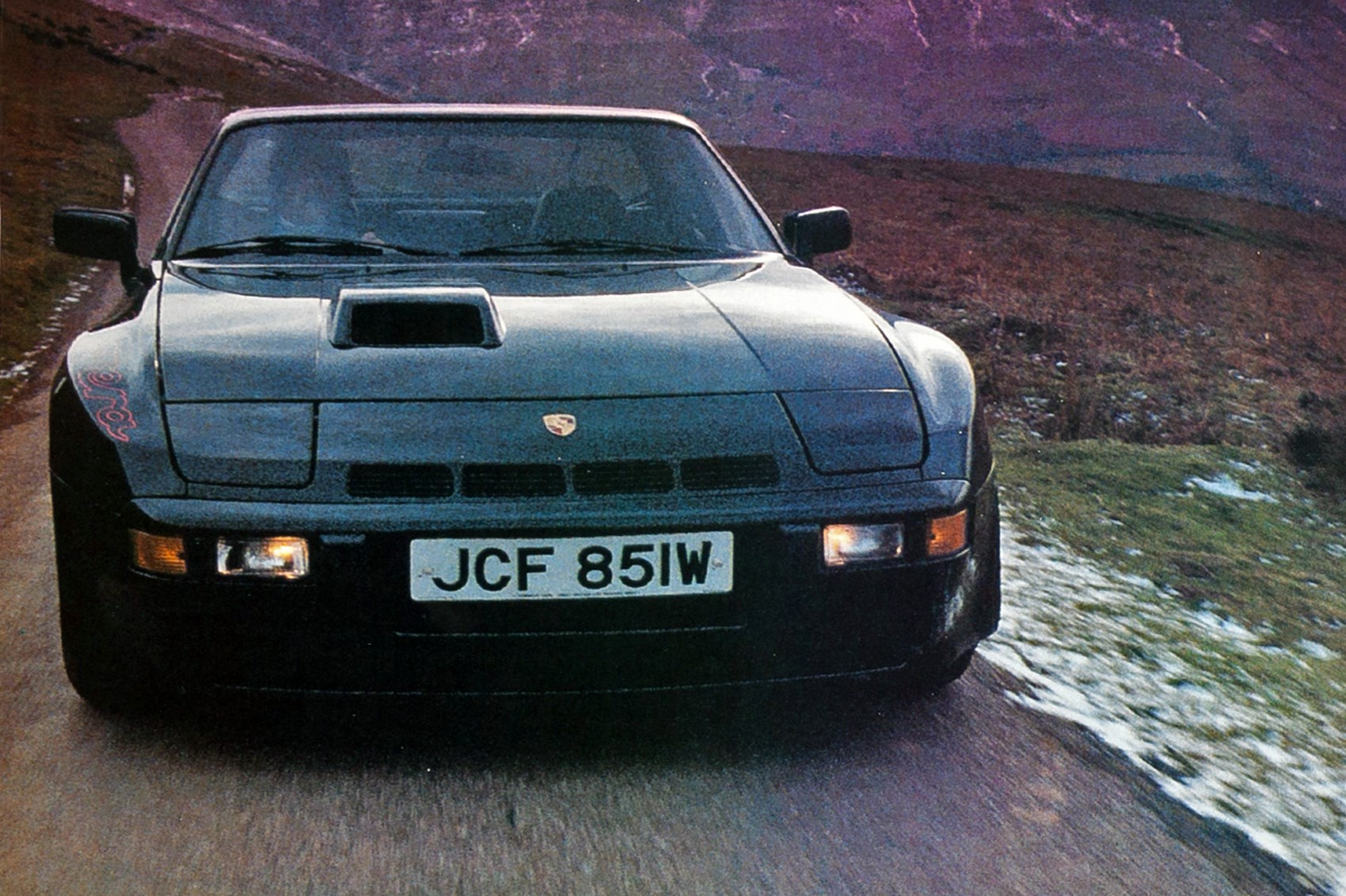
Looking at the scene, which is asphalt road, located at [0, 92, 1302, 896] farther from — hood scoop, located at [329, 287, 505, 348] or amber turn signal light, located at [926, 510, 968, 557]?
hood scoop, located at [329, 287, 505, 348]

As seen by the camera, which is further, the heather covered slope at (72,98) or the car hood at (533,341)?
the heather covered slope at (72,98)

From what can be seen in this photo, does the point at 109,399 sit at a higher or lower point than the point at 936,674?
higher

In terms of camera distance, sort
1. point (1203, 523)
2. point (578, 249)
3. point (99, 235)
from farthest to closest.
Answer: point (1203, 523) < point (99, 235) < point (578, 249)

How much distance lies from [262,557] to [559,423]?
1.89ft

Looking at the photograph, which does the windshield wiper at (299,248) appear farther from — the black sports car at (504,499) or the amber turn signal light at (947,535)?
the amber turn signal light at (947,535)

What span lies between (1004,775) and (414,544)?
1.22 meters

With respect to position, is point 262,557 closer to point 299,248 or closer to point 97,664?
point 97,664

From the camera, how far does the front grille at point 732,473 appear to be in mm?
2596

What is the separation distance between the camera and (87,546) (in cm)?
262

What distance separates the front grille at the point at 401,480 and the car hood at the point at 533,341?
19 cm

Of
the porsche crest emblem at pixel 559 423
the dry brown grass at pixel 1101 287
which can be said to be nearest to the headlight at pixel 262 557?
the porsche crest emblem at pixel 559 423

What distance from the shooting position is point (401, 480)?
252cm

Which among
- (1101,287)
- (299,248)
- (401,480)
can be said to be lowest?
(1101,287)

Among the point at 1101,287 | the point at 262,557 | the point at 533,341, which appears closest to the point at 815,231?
the point at 533,341
